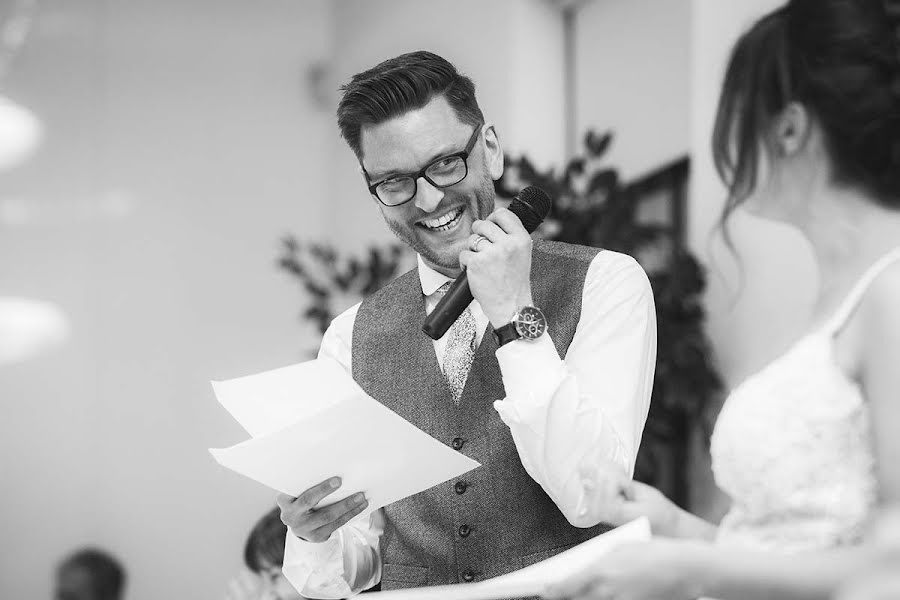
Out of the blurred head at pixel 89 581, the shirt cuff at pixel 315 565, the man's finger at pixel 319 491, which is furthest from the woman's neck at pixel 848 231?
the blurred head at pixel 89 581

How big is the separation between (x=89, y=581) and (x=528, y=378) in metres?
3.21

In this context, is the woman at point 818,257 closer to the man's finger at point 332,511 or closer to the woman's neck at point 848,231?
the woman's neck at point 848,231

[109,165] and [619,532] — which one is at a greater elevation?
[109,165]

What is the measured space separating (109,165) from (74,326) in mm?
913

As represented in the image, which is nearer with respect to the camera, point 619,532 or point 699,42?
point 619,532

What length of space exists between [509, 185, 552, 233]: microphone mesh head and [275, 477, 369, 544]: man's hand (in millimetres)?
453

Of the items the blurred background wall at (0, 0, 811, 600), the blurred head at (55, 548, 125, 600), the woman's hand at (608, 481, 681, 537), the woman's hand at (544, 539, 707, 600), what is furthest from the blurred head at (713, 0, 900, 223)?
the blurred background wall at (0, 0, 811, 600)

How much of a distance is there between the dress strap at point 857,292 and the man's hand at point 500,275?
486mm

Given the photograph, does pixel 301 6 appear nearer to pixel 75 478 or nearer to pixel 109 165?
pixel 109 165

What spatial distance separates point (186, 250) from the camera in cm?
626

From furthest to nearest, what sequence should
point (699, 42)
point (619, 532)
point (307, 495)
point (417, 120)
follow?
1. point (699, 42)
2. point (417, 120)
3. point (307, 495)
4. point (619, 532)

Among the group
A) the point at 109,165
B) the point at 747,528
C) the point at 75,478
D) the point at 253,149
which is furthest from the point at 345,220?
the point at 747,528

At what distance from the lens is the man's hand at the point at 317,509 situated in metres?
1.46

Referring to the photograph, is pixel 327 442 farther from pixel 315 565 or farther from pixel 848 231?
pixel 848 231
